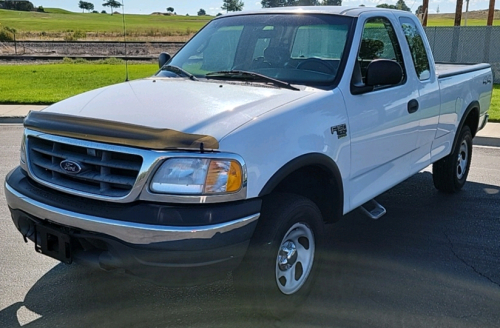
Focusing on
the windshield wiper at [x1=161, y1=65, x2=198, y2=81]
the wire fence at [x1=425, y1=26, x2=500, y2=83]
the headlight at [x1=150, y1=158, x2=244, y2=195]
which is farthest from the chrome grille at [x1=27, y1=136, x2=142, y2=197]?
the wire fence at [x1=425, y1=26, x2=500, y2=83]

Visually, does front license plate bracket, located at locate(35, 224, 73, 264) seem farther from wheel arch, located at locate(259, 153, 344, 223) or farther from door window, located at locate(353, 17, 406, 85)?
door window, located at locate(353, 17, 406, 85)

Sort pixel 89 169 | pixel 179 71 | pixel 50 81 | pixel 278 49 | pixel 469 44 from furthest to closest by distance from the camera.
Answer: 1. pixel 469 44
2. pixel 50 81
3. pixel 179 71
4. pixel 278 49
5. pixel 89 169

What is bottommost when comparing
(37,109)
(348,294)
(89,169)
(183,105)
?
(348,294)

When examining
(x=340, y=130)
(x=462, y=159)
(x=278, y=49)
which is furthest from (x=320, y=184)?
(x=462, y=159)

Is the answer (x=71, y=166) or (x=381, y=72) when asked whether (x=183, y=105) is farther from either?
(x=381, y=72)

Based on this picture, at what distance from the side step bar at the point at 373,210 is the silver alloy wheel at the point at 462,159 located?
2.16 metres

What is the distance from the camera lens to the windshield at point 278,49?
4.07m

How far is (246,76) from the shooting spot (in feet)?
13.2

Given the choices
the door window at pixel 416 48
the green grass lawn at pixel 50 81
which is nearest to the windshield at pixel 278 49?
the door window at pixel 416 48

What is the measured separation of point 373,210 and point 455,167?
2.18 m

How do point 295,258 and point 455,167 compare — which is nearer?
point 295,258

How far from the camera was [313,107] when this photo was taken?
3459 mm

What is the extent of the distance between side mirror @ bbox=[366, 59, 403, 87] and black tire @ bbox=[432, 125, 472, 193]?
243 centimetres

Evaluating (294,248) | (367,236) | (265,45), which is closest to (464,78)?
(367,236)
